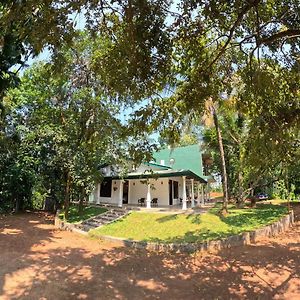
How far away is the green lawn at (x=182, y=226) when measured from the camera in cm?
1459

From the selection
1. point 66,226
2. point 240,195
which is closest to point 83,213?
point 66,226

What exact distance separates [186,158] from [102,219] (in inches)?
523

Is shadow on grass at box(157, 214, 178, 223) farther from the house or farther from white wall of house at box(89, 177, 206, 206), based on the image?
white wall of house at box(89, 177, 206, 206)

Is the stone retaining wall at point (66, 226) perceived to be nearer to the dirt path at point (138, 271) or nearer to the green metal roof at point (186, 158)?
the dirt path at point (138, 271)

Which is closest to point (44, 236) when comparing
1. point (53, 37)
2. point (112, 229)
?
point (112, 229)

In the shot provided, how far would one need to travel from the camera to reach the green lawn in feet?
47.9

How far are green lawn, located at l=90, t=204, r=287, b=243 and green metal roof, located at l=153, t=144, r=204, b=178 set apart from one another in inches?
398

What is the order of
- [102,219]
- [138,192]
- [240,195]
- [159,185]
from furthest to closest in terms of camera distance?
[138,192] < [159,185] < [240,195] < [102,219]

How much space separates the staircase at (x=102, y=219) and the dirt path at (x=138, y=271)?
3.02 metres

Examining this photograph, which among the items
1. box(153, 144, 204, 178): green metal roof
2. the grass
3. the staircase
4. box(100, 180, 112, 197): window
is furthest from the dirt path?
box(153, 144, 204, 178): green metal roof

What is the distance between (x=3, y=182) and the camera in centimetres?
2142

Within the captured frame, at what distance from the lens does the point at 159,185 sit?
25.9 m

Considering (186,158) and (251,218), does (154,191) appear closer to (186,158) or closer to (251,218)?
(186,158)

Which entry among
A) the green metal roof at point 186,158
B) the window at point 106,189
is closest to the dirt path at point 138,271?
the window at point 106,189
